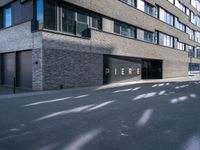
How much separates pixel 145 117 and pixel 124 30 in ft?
52.7

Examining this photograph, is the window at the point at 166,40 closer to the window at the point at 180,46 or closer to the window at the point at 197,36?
the window at the point at 180,46

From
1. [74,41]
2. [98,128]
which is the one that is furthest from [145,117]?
[74,41]

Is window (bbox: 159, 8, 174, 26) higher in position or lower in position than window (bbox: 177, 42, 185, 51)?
higher

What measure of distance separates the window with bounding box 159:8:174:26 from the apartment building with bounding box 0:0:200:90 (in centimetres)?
151

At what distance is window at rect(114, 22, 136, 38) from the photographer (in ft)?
67.9

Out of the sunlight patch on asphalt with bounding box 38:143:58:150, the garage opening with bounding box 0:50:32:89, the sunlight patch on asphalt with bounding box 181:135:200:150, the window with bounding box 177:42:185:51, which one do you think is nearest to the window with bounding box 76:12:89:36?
the garage opening with bounding box 0:50:32:89

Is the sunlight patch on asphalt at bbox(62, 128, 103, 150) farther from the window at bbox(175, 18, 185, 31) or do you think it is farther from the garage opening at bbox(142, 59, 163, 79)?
the window at bbox(175, 18, 185, 31)

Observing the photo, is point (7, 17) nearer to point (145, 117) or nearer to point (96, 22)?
point (96, 22)

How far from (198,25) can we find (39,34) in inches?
1721

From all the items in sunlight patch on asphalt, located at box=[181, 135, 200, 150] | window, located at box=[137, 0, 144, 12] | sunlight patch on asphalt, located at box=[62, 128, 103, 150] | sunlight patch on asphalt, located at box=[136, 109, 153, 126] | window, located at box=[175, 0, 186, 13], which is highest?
window, located at box=[175, 0, 186, 13]

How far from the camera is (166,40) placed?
1216 inches

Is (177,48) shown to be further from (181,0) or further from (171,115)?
(171,115)

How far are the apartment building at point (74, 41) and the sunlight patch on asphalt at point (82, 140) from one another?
9028mm

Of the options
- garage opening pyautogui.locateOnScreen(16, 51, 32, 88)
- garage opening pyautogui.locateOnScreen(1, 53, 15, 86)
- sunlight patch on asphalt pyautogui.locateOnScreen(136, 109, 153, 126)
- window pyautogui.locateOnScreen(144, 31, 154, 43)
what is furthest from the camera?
window pyautogui.locateOnScreen(144, 31, 154, 43)
